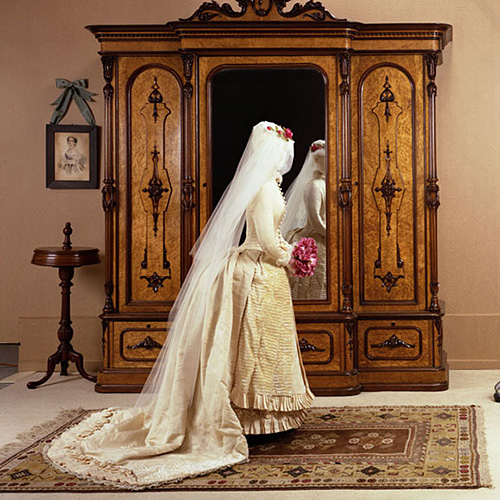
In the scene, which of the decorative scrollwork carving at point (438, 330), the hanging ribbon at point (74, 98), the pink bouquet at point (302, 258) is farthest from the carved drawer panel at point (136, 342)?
the decorative scrollwork carving at point (438, 330)

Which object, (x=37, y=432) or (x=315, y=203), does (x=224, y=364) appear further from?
(x=315, y=203)

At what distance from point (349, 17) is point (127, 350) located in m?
3.05

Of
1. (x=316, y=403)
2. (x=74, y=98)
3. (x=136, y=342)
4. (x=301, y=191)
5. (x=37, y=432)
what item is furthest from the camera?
(x=74, y=98)

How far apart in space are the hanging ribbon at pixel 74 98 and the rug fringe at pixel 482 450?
11.9ft

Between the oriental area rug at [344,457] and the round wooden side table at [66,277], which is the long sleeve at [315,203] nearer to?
the oriental area rug at [344,457]

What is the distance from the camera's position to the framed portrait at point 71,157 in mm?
6469

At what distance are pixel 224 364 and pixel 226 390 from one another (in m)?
0.13

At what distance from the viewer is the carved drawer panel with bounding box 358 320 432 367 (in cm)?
571

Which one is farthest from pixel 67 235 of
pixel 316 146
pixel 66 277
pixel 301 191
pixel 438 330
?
pixel 438 330

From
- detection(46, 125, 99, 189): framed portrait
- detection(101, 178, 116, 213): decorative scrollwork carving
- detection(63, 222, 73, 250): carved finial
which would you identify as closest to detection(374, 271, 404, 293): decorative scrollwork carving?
detection(101, 178, 116, 213): decorative scrollwork carving

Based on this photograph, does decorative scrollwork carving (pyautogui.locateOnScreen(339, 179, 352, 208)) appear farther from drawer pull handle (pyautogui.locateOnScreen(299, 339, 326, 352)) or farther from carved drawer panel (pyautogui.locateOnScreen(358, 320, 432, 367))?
drawer pull handle (pyautogui.locateOnScreen(299, 339, 326, 352))

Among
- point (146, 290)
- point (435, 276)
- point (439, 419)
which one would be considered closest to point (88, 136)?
point (146, 290)

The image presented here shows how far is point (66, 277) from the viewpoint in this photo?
6082 millimetres

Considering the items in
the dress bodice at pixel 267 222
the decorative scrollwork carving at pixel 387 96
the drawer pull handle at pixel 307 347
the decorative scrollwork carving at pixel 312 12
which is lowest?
the drawer pull handle at pixel 307 347
